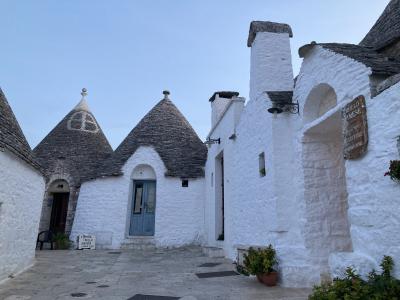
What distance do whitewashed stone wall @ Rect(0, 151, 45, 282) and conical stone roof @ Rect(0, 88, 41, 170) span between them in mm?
136

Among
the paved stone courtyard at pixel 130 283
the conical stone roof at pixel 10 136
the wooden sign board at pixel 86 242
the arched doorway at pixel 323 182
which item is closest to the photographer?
the paved stone courtyard at pixel 130 283

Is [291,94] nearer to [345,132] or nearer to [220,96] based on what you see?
[345,132]

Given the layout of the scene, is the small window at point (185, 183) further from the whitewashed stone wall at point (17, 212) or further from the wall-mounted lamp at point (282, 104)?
the wall-mounted lamp at point (282, 104)

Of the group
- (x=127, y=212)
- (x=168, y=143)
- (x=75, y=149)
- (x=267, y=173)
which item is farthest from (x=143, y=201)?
(x=267, y=173)

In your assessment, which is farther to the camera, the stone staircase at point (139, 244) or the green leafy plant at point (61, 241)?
the green leafy plant at point (61, 241)

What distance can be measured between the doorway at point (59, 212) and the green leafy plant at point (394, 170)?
13.5 meters

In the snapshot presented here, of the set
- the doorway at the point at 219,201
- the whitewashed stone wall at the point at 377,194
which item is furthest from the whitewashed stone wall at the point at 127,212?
the whitewashed stone wall at the point at 377,194

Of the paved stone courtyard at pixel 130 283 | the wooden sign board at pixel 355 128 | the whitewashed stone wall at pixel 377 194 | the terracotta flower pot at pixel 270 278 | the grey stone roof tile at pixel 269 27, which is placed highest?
the grey stone roof tile at pixel 269 27

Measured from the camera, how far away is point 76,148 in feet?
51.5

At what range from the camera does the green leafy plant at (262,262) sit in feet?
18.6

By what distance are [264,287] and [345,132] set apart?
292 centimetres

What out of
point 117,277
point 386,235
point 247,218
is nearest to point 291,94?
point 247,218

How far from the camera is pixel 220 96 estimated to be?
41.7 feet

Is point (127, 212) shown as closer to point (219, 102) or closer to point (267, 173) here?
point (219, 102)
